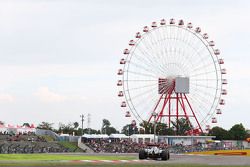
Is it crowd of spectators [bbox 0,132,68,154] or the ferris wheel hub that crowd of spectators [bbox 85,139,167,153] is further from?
the ferris wheel hub

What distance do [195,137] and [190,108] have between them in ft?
33.9

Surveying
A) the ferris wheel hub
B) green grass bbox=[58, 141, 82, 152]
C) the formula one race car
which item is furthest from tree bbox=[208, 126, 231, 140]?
the formula one race car

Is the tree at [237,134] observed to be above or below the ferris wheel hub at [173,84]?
below

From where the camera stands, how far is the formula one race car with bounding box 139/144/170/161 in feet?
180

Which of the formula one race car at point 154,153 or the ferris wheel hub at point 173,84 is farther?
the ferris wheel hub at point 173,84

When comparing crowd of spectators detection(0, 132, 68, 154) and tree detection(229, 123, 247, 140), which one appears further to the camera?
tree detection(229, 123, 247, 140)

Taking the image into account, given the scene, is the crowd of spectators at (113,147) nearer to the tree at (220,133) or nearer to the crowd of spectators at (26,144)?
the crowd of spectators at (26,144)

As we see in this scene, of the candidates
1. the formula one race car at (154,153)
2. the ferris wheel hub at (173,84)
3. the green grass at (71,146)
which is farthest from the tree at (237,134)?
the formula one race car at (154,153)

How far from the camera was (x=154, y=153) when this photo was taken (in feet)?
181

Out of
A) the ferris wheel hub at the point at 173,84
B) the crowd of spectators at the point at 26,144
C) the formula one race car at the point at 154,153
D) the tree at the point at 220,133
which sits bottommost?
the formula one race car at the point at 154,153

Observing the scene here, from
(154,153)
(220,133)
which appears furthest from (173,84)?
(220,133)

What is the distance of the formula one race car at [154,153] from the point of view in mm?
54775

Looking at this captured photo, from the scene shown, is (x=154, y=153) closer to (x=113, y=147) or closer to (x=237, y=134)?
(x=113, y=147)

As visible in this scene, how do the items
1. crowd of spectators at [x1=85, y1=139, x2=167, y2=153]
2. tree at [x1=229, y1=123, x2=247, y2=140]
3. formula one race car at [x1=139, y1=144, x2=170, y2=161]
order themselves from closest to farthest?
formula one race car at [x1=139, y1=144, x2=170, y2=161] → crowd of spectators at [x1=85, y1=139, x2=167, y2=153] → tree at [x1=229, y1=123, x2=247, y2=140]
